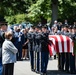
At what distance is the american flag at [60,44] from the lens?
14.3m

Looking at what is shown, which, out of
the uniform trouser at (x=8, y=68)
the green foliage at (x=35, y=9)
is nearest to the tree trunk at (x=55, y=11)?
the green foliage at (x=35, y=9)

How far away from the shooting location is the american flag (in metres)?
14.3

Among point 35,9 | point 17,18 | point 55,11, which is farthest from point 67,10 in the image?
point 17,18

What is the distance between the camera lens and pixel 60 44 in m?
14.4

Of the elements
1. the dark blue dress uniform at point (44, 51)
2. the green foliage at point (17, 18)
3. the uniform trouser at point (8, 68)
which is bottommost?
the uniform trouser at point (8, 68)

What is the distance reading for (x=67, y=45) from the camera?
47.8ft

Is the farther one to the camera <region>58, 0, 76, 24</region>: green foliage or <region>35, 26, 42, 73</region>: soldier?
<region>58, 0, 76, 24</region>: green foliage

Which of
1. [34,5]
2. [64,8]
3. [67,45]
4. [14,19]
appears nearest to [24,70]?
[67,45]

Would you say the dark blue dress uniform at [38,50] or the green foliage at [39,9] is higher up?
the green foliage at [39,9]

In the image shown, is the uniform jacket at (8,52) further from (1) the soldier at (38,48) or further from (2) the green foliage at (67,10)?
(2) the green foliage at (67,10)

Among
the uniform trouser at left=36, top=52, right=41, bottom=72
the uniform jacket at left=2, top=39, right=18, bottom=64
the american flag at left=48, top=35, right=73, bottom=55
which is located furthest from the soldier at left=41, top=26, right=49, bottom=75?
the uniform jacket at left=2, top=39, right=18, bottom=64

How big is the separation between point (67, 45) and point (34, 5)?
70.8 feet

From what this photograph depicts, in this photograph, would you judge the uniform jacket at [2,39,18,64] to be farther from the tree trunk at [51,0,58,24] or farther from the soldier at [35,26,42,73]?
the tree trunk at [51,0,58,24]

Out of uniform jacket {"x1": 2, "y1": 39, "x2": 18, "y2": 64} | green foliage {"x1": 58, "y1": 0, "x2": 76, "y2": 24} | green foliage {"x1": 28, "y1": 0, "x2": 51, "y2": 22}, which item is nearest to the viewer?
uniform jacket {"x1": 2, "y1": 39, "x2": 18, "y2": 64}
